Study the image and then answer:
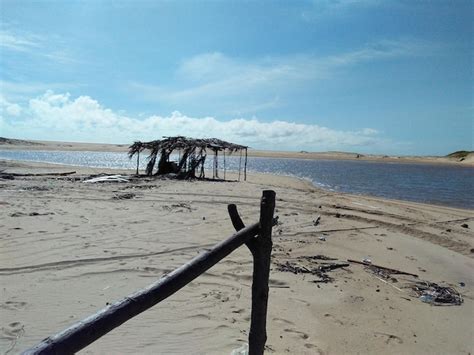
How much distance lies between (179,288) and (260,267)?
1.01m

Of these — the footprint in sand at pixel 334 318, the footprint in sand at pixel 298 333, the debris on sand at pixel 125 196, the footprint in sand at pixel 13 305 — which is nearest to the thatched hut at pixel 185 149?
the debris on sand at pixel 125 196

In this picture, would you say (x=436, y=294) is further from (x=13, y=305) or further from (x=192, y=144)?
(x=192, y=144)

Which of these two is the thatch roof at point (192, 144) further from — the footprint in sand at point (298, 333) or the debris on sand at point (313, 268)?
the footprint in sand at point (298, 333)

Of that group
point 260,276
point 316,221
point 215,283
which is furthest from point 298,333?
point 316,221

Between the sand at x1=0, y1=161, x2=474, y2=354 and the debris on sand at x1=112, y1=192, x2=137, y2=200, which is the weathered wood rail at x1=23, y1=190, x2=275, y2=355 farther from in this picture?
the debris on sand at x1=112, y1=192, x2=137, y2=200

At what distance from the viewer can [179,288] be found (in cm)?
250

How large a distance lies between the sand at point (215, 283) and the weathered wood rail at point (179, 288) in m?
0.78

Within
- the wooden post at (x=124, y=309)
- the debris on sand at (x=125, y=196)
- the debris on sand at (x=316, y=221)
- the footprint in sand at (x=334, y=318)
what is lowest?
the footprint in sand at (x=334, y=318)

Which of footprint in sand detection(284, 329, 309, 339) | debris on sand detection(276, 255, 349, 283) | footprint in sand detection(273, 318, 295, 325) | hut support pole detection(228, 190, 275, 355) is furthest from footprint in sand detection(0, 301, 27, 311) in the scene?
debris on sand detection(276, 255, 349, 283)

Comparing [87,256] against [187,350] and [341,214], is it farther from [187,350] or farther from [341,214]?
[341,214]

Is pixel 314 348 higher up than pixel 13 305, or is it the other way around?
pixel 13 305

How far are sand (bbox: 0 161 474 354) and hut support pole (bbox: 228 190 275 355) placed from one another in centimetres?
57

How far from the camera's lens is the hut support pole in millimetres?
3262

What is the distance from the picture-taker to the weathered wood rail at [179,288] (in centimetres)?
172
